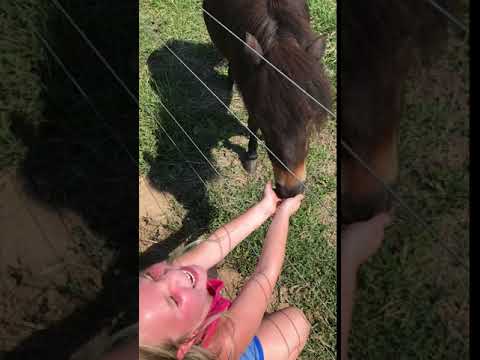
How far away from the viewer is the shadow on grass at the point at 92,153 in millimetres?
1327

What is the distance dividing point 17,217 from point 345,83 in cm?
111

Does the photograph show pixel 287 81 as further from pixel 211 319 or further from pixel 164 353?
pixel 164 353

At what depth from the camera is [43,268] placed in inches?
54.1

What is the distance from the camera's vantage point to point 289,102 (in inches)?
66.2

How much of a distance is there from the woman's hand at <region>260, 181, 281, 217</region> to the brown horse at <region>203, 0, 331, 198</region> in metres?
0.03

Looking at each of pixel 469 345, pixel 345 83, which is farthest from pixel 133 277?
pixel 469 345

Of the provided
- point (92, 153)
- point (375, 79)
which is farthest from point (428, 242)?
point (92, 153)

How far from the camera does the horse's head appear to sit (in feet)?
5.54

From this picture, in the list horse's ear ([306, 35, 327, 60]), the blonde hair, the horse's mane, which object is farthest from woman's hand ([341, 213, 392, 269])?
horse's ear ([306, 35, 327, 60])

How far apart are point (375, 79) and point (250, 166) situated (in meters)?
1.10

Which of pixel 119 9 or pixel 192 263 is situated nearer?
pixel 119 9

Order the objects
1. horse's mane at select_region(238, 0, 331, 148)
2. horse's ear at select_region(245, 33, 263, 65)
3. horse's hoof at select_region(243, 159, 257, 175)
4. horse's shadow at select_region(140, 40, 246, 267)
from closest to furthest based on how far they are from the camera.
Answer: horse's mane at select_region(238, 0, 331, 148) < horse's ear at select_region(245, 33, 263, 65) < horse's shadow at select_region(140, 40, 246, 267) < horse's hoof at select_region(243, 159, 257, 175)

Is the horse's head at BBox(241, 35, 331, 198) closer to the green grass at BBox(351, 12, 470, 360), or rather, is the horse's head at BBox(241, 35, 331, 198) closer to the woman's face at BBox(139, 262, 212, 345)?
the green grass at BBox(351, 12, 470, 360)

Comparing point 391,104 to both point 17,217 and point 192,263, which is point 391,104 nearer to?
point 192,263
